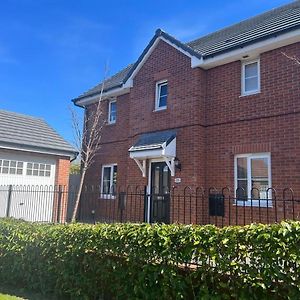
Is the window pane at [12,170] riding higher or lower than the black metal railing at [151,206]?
higher

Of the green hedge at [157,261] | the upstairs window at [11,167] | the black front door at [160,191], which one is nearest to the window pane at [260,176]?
the black front door at [160,191]

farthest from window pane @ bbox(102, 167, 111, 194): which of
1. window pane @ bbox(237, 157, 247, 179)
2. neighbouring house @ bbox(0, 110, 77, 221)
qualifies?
window pane @ bbox(237, 157, 247, 179)

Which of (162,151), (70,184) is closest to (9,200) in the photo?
(70,184)

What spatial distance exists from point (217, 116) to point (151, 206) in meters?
4.08

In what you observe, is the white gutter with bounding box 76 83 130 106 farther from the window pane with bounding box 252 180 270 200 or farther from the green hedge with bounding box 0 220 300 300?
the green hedge with bounding box 0 220 300 300

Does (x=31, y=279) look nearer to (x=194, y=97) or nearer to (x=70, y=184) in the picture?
(x=194, y=97)

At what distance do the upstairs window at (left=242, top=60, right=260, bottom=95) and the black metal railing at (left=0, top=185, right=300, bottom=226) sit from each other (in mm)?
3490

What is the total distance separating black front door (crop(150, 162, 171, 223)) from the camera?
1226cm

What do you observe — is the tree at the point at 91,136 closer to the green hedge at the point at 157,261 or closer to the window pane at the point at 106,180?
the window pane at the point at 106,180

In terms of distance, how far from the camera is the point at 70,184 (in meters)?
18.0

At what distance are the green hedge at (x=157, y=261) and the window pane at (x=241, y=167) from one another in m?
6.74

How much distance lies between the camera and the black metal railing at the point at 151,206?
9.80 meters

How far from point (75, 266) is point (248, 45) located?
29.0ft

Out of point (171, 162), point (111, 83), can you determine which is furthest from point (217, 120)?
point (111, 83)
